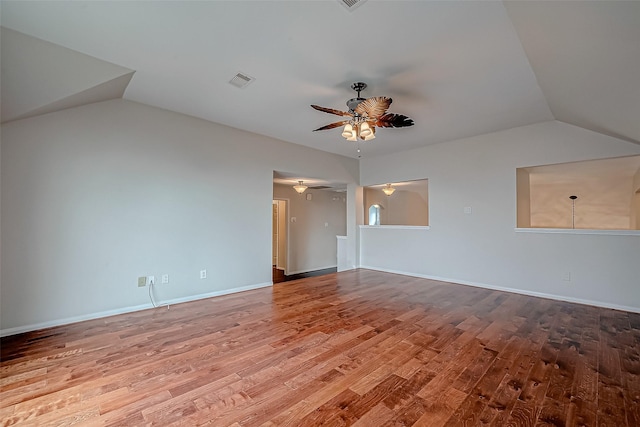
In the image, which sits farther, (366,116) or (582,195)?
(582,195)

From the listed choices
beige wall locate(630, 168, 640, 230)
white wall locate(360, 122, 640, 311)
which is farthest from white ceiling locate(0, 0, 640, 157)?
Result: beige wall locate(630, 168, 640, 230)

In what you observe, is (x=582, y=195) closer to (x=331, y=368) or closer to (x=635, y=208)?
(x=635, y=208)

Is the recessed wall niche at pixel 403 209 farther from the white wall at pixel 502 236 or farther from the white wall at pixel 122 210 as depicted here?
the white wall at pixel 122 210

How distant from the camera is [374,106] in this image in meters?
2.68

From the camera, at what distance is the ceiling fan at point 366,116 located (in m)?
2.69

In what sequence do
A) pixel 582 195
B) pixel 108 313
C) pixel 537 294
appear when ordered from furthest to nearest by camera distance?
pixel 582 195 < pixel 537 294 < pixel 108 313

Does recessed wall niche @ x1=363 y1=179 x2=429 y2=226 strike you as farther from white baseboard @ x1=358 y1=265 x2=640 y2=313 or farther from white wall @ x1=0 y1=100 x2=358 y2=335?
white wall @ x1=0 y1=100 x2=358 y2=335

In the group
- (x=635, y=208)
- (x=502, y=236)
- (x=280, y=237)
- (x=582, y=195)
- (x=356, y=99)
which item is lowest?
(x=280, y=237)

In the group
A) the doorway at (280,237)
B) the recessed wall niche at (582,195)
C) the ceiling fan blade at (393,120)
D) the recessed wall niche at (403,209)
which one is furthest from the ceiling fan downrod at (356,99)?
the recessed wall niche at (403,209)

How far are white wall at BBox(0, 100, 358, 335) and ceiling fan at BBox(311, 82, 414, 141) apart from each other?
2177 millimetres

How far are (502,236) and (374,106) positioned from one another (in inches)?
134

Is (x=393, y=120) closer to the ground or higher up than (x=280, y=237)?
higher up

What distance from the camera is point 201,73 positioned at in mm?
2795

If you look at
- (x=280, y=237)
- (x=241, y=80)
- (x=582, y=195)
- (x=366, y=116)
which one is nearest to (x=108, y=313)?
(x=241, y=80)
